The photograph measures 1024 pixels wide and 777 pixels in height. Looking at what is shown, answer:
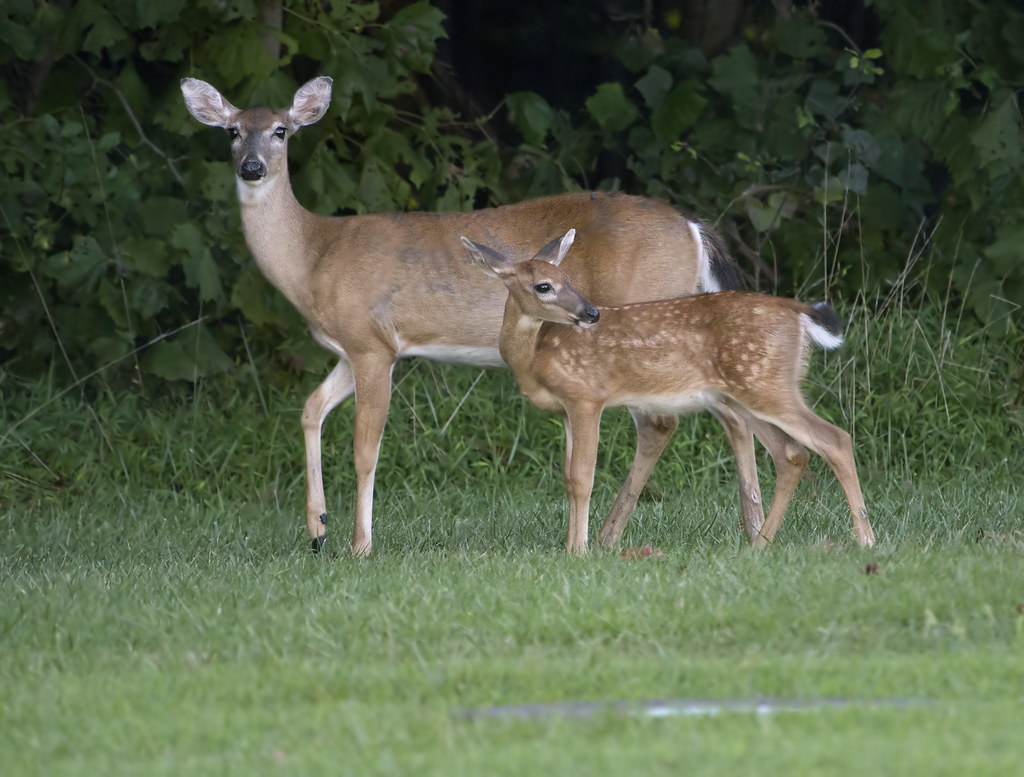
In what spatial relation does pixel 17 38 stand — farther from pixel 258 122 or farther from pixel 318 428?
pixel 318 428

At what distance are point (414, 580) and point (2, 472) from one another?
4001mm

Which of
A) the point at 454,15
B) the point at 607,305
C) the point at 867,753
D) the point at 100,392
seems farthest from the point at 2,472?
the point at 867,753

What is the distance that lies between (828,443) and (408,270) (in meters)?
2.08

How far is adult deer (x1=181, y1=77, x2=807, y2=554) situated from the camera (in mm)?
6918

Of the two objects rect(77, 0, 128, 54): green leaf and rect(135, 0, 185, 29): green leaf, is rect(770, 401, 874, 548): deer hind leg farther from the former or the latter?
rect(77, 0, 128, 54): green leaf

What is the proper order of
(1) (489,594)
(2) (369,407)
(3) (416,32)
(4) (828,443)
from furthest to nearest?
(3) (416,32), (2) (369,407), (4) (828,443), (1) (489,594)

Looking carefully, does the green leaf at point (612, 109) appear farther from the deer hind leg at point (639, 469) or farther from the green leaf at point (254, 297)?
the deer hind leg at point (639, 469)

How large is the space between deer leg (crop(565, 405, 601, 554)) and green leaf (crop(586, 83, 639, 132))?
151 inches

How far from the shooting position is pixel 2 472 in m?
8.51

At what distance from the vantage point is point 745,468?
6.59 m

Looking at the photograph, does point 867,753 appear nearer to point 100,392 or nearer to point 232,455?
point 232,455

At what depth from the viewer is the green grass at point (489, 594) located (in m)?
3.42

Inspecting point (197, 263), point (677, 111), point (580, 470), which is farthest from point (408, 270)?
point (677, 111)

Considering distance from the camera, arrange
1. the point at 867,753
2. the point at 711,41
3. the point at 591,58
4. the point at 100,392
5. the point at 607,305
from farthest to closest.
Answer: the point at 591,58 < the point at 711,41 < the point at 100,392 < the point at 607,305 < the point at 867,753
